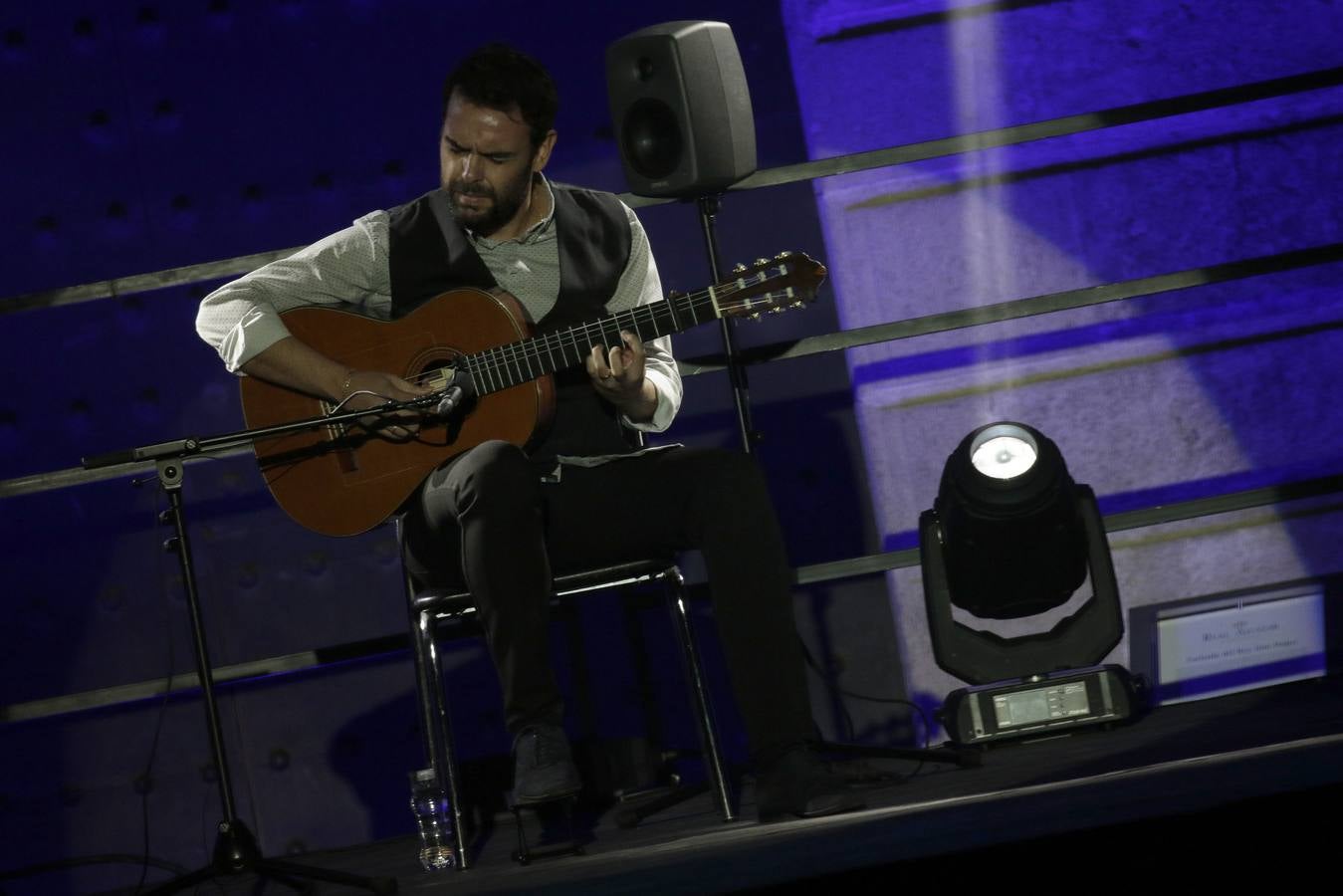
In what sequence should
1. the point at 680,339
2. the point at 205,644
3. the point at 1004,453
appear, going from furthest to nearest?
1. the point at 680,339
2. the point at 1004,453
3. the point at 205,644

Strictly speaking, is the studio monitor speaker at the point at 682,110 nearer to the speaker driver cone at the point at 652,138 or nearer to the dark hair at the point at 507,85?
the speaker driver cone at the point at 652,138

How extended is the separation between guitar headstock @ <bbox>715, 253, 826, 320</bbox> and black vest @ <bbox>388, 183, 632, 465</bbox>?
26 cm

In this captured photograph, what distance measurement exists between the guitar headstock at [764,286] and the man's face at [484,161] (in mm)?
417

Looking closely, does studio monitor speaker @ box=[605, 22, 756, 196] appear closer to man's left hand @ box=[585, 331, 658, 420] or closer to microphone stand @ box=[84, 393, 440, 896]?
man's left hand @ box=[585, 331, 658, 420]

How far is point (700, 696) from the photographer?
229 cm

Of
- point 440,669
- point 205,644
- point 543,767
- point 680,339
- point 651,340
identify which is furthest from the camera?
point 680,339

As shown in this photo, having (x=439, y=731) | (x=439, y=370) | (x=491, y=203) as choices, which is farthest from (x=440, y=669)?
(x=491, y=203)

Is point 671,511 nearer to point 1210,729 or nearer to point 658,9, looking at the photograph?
point 1210,729

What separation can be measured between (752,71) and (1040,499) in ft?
3.69

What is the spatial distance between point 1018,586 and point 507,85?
1.21m

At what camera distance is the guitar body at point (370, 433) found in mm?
2332

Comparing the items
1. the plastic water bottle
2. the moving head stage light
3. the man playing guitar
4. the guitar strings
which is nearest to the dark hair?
the man playing guitar

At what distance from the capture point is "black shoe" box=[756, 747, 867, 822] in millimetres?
2027

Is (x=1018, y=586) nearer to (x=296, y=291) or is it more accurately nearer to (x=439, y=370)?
(x=439, y=370)
